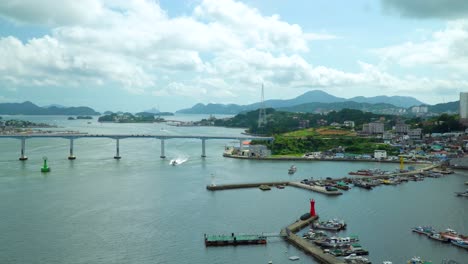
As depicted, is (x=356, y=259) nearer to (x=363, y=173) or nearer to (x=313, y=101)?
(x=363, y=173)

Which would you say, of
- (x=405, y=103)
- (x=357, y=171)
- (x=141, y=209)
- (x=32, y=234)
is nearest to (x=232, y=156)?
(x=357, y=171)

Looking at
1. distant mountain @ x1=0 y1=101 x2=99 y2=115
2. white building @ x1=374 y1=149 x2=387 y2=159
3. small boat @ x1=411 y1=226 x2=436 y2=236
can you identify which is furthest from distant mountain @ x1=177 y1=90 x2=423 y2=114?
small boat @ x1=411 y1=226 x2=436 y2=236

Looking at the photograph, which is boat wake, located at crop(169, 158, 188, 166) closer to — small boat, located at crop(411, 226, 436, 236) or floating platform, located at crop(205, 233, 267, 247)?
floating platform, located at crop(205, 233, 267, 247)

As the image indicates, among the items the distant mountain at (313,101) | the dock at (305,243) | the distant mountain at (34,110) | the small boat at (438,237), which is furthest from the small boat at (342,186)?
the distant mountain at (313,101)

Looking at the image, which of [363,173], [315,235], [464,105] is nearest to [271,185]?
[363,173]

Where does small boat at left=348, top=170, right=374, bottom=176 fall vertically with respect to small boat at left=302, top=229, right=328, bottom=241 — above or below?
above

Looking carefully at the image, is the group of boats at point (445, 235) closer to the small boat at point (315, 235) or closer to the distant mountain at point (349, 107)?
the small boat at point (315, 235)
